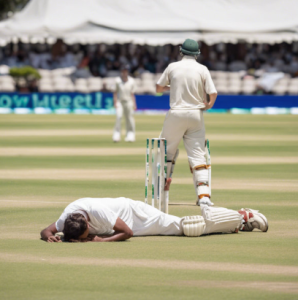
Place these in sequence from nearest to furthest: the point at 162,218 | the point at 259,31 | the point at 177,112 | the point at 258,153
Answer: the point at 162,218, the point at 177,112, the point at 258,153, the point at 259,31

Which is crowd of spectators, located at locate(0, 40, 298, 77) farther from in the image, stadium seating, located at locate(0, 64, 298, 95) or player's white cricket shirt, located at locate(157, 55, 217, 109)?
player's white cricket shirt, located at locate(157, 55, 217, 109)

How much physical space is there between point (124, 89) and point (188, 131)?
12.0m

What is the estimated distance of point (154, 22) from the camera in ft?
122

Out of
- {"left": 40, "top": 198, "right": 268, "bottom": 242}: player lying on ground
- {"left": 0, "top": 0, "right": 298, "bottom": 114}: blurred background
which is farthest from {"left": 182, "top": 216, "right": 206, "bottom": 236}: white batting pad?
{"left": 0, "top": 0, "right": 298, "bottom": 114}: blurred background

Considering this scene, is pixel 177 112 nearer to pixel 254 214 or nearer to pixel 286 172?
pixel 254 214

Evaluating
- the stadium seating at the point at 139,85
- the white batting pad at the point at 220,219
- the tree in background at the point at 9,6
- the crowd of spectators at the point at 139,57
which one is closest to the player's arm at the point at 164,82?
the white batting pad at the point at 220,219

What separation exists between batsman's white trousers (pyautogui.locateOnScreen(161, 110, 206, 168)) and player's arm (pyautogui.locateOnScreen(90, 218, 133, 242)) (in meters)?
1.80

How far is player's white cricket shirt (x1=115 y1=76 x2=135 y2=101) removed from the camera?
69.5 feet

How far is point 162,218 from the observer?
812 centimetres

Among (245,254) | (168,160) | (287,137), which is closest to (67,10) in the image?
(287,137)

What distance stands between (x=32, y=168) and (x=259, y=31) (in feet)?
76.2

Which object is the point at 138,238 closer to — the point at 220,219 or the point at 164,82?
the point at 220,219

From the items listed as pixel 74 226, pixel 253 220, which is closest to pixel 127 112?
pixel 253 220

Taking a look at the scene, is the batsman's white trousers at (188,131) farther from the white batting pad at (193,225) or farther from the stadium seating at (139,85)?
the stadium seating at (139,85)
